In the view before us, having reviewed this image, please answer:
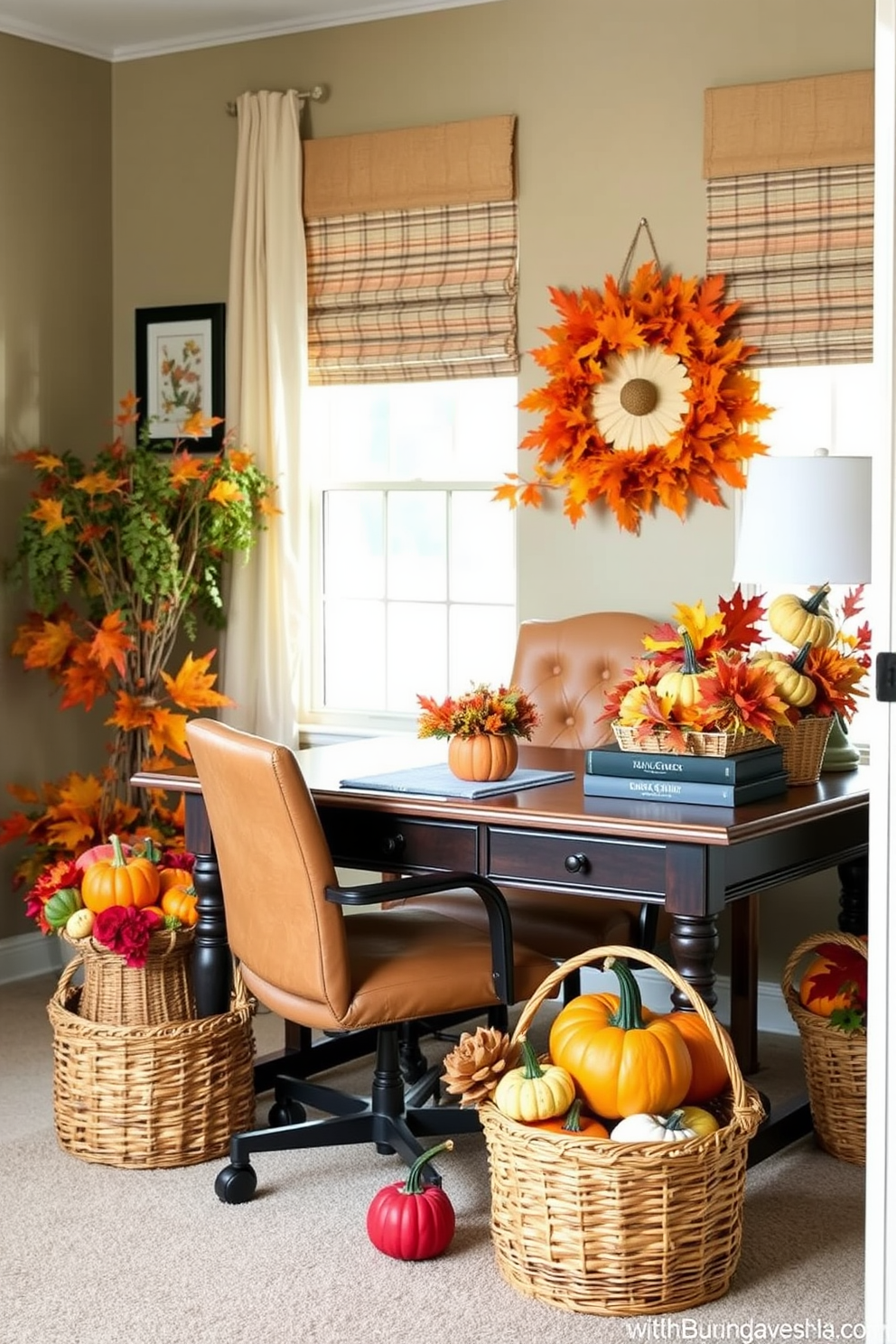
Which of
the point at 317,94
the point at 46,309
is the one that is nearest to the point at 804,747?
the point at 317,94

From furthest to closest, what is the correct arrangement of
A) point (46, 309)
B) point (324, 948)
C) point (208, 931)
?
point (46, 309), point (208, 931), point (324, 948)

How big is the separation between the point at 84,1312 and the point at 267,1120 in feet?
3.13

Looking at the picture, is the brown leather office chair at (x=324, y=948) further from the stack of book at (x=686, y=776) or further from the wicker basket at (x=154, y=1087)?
the stack of book at (x=686, y=776)

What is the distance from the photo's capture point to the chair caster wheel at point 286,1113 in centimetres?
364

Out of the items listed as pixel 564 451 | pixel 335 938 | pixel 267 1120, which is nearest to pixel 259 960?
pixel 335 938

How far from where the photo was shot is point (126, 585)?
5.01m

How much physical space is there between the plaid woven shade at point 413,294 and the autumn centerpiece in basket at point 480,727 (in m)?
1.67

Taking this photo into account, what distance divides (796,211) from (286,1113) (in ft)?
8.39

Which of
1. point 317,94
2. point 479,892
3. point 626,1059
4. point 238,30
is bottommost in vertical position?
point 626,1059

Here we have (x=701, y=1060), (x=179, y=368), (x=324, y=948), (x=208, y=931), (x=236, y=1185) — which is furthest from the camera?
(x=179, y=368)

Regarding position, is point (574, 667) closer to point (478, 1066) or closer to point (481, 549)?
point (481, 549)

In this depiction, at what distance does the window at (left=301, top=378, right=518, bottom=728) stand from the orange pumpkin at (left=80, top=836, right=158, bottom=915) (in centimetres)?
151

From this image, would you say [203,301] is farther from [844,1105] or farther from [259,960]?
Answer: [844,1105]

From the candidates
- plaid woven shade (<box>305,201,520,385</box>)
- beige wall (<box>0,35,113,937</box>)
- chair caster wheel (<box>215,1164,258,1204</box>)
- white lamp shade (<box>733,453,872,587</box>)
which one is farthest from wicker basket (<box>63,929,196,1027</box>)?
plaid woven shade (<box>305,201,520,385</box>)
